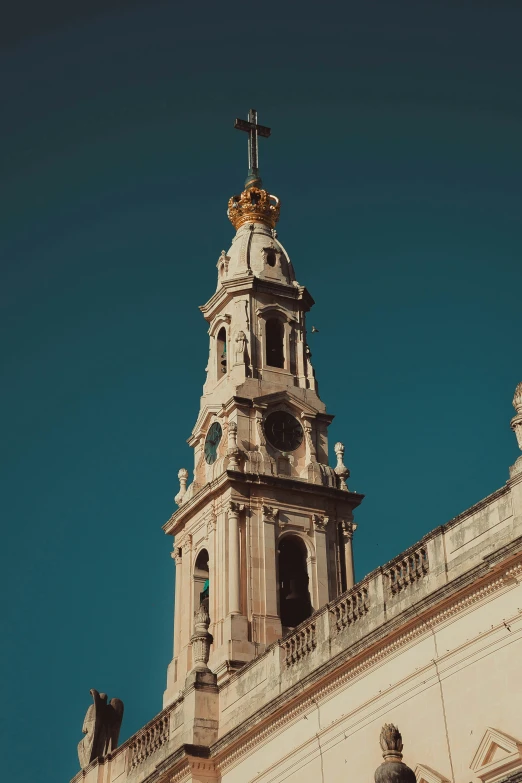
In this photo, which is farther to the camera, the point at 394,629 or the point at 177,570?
the point at 177,570

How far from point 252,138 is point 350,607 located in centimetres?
2685

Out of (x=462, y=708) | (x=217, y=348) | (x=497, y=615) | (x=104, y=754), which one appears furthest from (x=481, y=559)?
(x=217, y=348)

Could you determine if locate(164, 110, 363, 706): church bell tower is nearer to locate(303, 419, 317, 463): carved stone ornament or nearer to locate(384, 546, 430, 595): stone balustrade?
locate(303, 419, 317, 463): carved stone ornament

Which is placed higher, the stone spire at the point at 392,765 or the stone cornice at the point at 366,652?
the stone cornice at the point at 366,652

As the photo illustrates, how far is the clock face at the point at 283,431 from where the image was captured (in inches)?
1705

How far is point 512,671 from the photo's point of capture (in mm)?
23000

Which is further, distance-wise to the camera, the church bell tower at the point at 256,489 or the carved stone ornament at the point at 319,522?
the carved stone ornament at the point at 319,522

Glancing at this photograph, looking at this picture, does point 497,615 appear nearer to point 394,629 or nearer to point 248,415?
point 394,629

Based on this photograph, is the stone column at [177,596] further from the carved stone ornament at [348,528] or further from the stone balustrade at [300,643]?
the stone balustrade at [300,643]

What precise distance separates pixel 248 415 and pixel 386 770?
2344cm

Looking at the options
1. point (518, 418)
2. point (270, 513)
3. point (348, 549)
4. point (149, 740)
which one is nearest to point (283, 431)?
point (270, 513)

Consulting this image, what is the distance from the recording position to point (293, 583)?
41.4 meters


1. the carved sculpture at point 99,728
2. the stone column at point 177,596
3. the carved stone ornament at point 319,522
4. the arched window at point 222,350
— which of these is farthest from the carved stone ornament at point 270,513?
the carved sculpture at point 99,728

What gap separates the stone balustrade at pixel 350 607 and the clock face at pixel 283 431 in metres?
14.4
